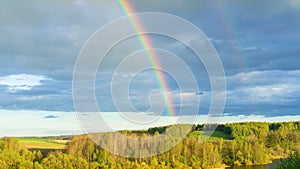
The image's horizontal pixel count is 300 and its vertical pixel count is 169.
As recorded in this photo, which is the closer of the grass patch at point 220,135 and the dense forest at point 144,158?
the dense forest at point 144,158

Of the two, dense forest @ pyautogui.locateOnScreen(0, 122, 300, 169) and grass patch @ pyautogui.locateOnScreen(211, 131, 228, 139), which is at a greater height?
grass patch @ pyautogui.locateOnScreen(211, 131, 228, 139)

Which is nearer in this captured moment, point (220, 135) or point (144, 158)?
point (144, 158)

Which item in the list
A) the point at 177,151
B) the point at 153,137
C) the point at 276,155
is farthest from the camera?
the point at 276,155

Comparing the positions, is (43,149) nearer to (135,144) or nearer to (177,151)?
(135,144)

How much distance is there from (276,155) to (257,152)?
13867mm

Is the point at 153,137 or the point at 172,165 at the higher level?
the point at 153,137

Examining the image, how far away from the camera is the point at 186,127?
8294 cm

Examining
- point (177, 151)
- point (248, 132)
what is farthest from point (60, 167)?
point (248, 132)

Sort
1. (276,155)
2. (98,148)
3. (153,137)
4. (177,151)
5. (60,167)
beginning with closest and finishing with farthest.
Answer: (60,167) → (98,148) → (177,151) → (153,137) → (276,155)

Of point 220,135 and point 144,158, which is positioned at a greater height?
point 220,135

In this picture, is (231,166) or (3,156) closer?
(3,156)

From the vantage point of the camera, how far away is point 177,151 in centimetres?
8362

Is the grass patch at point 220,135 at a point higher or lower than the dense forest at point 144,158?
higher

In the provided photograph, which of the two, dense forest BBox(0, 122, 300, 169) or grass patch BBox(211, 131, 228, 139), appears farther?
grass patch BBox(211, 131, 228, 139)
